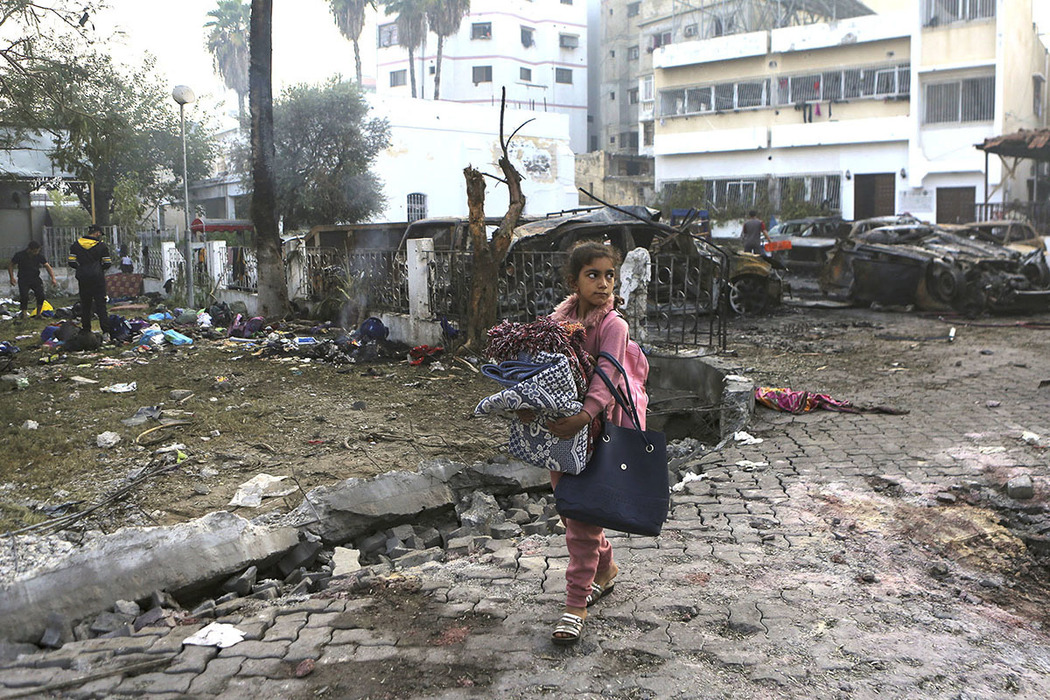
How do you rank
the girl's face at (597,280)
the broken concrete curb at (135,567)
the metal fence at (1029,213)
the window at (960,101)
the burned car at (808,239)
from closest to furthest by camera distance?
the girl's face at (597,280)
the broken concrete curb at (135,567)
the burned car at (808,239)
the metal fence at (1029,213)
the window at (960,101)

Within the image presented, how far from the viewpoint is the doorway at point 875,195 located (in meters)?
30.5

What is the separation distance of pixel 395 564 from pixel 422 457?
1711 mm

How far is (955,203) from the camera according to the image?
28.9m

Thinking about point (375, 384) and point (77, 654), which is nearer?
point (77, 654)

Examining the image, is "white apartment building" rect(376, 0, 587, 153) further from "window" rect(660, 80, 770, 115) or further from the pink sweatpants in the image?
the pink sweatpants

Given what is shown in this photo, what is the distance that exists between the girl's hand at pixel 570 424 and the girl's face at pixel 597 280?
0.47m

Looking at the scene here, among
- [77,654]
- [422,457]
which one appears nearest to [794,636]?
[77,654]

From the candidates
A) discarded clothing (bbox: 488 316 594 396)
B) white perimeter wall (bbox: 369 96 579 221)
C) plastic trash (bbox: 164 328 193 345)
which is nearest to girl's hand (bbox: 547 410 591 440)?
discarded clothing (bbox: 488 316 594 396)

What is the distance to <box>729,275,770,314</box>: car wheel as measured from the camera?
46.2ft

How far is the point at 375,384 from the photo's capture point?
341 inches

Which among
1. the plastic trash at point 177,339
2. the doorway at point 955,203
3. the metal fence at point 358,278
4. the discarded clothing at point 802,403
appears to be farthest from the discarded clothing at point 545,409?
the doorway at point 955,203

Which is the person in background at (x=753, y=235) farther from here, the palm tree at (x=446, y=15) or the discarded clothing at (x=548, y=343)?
the palm tree at (x=446, y=15)

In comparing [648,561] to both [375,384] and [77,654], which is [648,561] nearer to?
[77,654]

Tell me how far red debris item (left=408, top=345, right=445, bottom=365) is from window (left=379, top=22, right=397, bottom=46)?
47.6m
